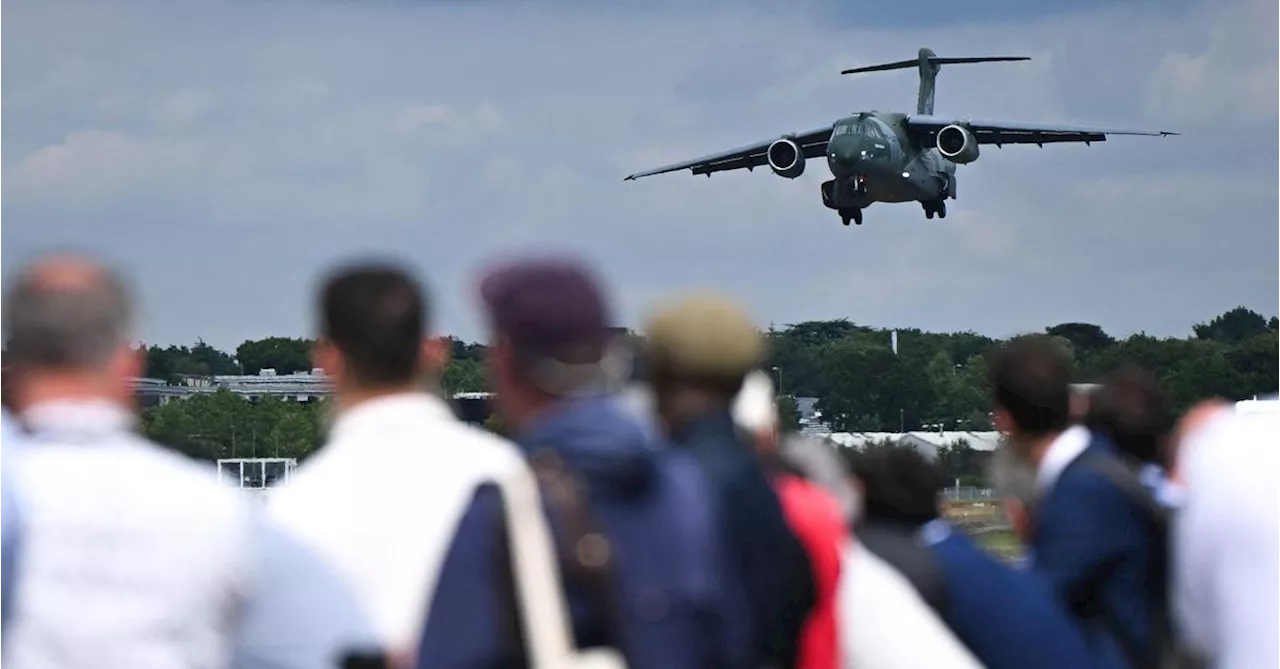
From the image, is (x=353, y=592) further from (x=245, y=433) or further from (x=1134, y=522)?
(x=245, y=433)

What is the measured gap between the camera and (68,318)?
13.2 ft

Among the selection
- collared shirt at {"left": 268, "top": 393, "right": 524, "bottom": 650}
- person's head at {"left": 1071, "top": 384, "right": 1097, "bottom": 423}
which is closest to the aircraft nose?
person's head at {"left": 1071, "top": 384, "right": 1097, "bottom": 423}

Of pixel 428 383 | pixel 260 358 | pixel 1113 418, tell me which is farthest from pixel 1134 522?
pixel 260 358

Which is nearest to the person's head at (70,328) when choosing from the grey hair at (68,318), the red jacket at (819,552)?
the grey hair at (68,318)

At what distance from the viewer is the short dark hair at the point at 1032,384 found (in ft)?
→ 21.6

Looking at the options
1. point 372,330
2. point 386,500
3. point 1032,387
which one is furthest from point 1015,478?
point 372,330

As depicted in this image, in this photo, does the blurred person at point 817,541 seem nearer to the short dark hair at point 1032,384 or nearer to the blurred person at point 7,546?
the blurred person at point 7,546

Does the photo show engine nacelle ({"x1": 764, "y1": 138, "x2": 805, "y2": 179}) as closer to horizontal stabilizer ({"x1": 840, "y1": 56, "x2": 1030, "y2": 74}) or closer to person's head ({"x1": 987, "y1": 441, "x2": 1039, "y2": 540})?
horizontal stabilizer ({"x1": 840, "y1": 56, "x2": 1030, "y2": 74})

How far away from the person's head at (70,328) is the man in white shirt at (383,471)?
1.44 ft

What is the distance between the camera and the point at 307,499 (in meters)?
4.51

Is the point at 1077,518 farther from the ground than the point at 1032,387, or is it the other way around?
the point at 1032,387

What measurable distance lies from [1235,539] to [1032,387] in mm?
819

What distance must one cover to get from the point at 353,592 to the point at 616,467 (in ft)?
2.73

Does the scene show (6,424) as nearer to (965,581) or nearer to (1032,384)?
(965,581)
